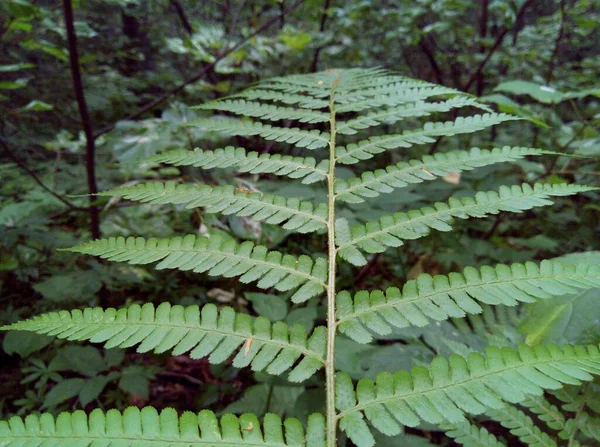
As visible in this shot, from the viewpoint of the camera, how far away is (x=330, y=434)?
663mm

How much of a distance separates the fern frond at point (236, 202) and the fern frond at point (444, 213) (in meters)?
0.10

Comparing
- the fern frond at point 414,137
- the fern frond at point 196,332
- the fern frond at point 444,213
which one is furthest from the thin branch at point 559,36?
the fern frond at point 196,332

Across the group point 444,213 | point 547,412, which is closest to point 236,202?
point 444,213

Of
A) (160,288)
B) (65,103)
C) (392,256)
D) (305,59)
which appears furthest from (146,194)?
(65,103)

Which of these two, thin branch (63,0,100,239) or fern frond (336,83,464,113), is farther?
thin branch (63,0,100,239)

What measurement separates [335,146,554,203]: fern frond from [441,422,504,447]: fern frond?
63 cm

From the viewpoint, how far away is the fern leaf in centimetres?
126

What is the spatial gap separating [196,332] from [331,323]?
0.28m

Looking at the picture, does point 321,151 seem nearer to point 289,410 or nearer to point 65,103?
point 289,410

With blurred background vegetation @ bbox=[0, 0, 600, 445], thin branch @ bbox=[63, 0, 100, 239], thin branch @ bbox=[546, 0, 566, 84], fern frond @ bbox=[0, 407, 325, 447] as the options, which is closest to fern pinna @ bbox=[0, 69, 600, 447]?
fern frond @ bbox=[0, 407, 325, 447]

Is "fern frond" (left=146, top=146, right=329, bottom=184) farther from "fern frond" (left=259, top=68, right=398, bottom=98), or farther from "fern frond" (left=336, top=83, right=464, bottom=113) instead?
"fern frond" (left=259, top=68, right=398, bottom=98)

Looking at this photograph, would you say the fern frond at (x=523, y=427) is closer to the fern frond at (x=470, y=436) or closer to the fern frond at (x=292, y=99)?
the fern frond at (x=470, y=436)

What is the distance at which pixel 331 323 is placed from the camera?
81 centimetres

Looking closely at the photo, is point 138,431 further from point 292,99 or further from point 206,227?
point 292,99
